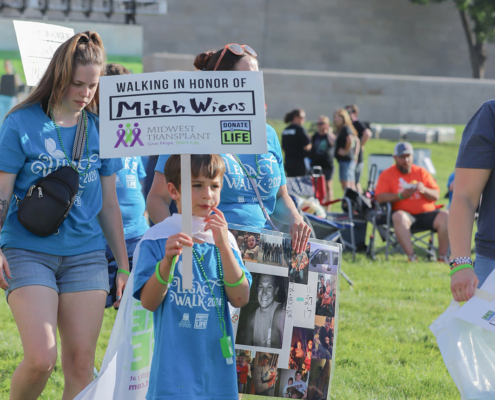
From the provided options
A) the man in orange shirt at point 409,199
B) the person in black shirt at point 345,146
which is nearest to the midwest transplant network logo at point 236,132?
the man in orange shirt at point 409,199

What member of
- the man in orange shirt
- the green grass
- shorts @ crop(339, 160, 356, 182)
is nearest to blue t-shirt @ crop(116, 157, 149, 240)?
the man in orange shirt

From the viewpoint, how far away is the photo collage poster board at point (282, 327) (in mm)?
3014

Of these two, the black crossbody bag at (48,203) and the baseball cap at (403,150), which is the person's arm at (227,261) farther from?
the baseball cap at (403,150)

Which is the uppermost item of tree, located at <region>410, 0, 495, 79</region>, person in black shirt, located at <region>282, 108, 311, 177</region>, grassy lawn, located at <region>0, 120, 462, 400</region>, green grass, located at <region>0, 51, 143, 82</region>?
tree, located at <region>410, 0, 495, 79</region>

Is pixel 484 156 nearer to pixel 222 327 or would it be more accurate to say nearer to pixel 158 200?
pixel 222 327

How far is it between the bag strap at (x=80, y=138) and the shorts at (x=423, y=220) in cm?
656

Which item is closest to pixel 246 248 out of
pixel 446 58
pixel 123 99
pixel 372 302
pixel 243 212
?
pixel 243 212

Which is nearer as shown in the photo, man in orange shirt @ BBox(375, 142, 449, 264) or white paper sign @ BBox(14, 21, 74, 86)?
white paper sign @ BBox(14, 21, 74, 86)

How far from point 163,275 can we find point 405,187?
691 centimetres

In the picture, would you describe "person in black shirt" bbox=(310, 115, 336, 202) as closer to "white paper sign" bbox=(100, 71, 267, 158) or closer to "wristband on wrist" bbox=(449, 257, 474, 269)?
"wristband on wrist" bbox=(449, 257, 474, 269)

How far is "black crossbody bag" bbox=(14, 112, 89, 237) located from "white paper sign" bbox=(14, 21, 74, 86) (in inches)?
41.3

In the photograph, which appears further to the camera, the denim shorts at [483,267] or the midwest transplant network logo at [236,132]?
the denim shorts at [483,267]

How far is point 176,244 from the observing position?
7.45ft

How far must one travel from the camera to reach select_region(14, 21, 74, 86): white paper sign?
3533mm
